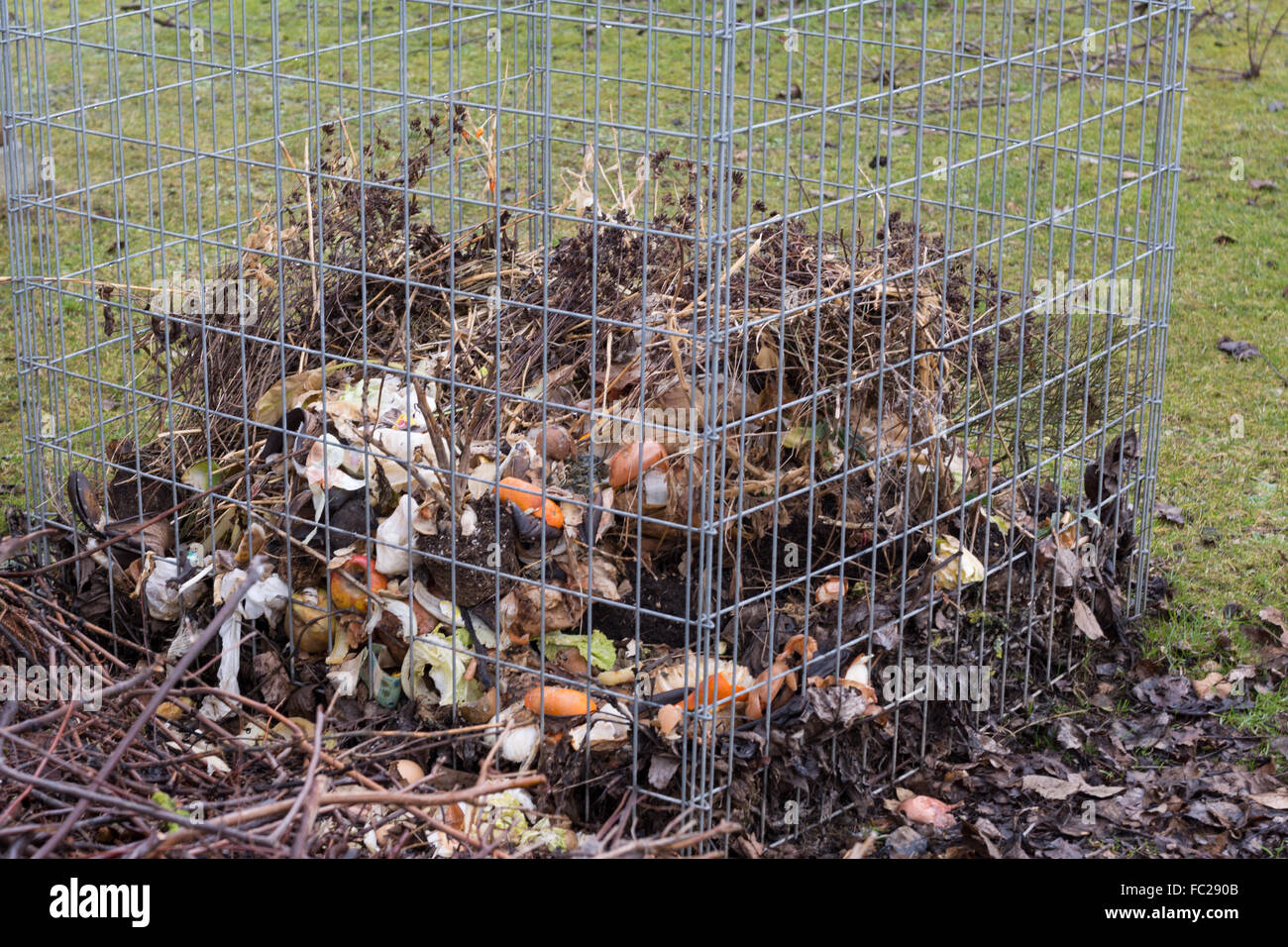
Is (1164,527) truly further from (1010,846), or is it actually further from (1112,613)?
(1010,846)

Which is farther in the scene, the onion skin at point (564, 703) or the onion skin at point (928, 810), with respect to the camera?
the onion skin at point (928, 810)

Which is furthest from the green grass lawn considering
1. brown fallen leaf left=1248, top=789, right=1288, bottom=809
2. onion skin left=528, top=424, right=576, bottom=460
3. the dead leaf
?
onion skin left=528, top=424, right=576, bottom=460

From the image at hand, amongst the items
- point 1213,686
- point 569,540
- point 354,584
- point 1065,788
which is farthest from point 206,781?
point 1213,686

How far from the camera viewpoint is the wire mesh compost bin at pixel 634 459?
A: 10.4 feet

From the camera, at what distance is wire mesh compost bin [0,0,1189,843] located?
3166 mm

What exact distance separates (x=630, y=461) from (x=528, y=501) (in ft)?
0.79

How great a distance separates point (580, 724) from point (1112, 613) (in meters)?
1.64

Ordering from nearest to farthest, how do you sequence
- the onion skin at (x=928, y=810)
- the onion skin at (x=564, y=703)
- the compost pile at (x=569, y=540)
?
the compost pile at (x=569, y=540) < the onion skin at (x=564, y=703) < the onion skin at (x=928, y=810)

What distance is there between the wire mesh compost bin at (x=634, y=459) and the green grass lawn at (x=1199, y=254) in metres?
0.21

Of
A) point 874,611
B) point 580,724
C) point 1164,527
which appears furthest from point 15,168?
point 1164,527

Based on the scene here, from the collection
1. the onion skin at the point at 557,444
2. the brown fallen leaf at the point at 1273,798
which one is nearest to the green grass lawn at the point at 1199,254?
the brown fallen leaf at the point at 1273,798

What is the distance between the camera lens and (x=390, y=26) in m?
9.59

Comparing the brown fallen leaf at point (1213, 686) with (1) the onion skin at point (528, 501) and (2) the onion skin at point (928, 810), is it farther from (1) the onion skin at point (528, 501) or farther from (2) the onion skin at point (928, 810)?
(1) the onion skin at point (528, 501)

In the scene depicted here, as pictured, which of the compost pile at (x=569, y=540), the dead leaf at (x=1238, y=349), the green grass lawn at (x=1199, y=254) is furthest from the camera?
the dead leaf at (x=1238, y=349)
